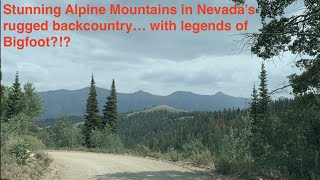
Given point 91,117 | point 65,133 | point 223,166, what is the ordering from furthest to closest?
point 65,133
point 91,117
point 223,166

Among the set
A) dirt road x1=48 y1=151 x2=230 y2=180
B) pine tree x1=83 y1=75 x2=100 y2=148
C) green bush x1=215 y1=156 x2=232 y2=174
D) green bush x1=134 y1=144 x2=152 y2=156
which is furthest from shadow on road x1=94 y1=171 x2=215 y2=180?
pine tree x1=83 y1=75 x2=100 y2=148

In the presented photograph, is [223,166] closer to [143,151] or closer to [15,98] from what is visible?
[143,151]

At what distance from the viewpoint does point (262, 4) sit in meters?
18.2

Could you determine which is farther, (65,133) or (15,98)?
(65,133)

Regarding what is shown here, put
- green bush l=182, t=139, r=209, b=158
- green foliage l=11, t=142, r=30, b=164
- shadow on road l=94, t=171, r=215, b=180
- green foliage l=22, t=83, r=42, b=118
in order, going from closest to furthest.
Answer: green foliage l=11, t=142, r=30, b=164, shadow on road l=94, t=171, r=215, b=180, green bush l=182, t=139, r=209, b=158, green foliage l=22, t=83, r=42, b=118

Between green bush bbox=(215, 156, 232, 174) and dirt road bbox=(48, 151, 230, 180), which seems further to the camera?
green bush bbox=(215, 156, 232, 174)

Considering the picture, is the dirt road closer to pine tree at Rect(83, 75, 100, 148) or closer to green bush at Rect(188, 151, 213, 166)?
green bush at Rect(188, 151, 213, 166)

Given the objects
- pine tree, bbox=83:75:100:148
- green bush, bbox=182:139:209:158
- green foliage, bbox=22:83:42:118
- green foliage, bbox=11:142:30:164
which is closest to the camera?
green foliage, bbox=11:142:30:164

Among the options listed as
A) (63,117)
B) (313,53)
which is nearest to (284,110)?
(313,53)

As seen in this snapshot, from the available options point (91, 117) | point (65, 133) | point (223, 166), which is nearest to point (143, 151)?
point (223, 166)

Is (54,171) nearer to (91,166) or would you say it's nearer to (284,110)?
(91,166)

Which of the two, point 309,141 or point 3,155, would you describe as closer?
point 3,155

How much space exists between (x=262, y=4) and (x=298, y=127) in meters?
5.87

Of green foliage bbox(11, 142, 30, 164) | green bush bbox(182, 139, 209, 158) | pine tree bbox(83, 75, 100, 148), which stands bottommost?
green bush bbox(182, 139, 209, 158)
